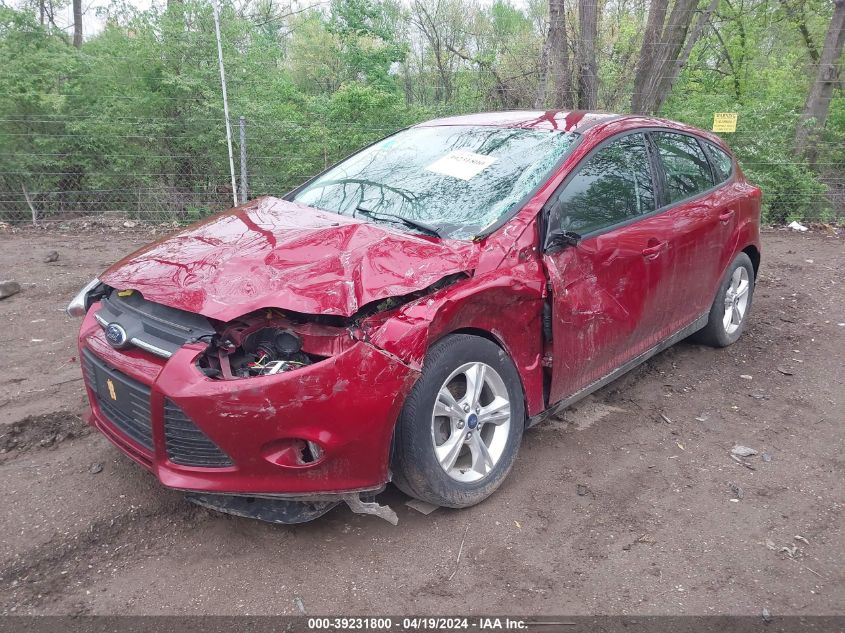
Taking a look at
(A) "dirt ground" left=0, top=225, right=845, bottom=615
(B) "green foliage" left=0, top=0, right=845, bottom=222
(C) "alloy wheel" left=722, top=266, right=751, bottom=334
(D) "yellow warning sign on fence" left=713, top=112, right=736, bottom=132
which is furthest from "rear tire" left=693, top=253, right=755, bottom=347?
(B) "green foliage" left=0, top=0, right=845, bottom=222

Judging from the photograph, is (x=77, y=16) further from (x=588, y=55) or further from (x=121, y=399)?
(x=121, y=399)

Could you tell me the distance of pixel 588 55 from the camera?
34.8 ft

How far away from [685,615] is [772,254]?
7054 mm

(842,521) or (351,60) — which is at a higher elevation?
(351,60)

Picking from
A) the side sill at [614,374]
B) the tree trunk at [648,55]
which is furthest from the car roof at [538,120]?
the tree trunk at [648,55]

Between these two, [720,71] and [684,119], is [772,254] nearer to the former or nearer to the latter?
[684,119]

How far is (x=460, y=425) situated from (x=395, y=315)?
0.61 m

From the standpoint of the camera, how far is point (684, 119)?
10031 mm

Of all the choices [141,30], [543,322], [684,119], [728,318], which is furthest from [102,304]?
[684,119]

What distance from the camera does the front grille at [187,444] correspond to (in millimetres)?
2361

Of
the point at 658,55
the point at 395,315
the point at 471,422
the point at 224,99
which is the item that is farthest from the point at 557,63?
the point at 395,315

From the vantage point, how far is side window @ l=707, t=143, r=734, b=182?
4.53 meters

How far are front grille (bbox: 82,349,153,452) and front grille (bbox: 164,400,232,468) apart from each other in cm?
11

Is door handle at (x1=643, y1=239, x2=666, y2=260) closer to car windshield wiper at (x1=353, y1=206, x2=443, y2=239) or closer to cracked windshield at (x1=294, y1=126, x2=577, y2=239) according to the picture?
cracked windshield at (x1=294, y1=126, x2=577, y2=239)
